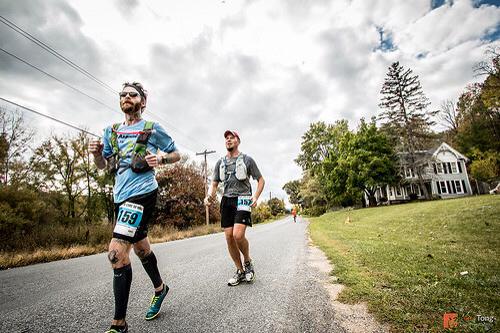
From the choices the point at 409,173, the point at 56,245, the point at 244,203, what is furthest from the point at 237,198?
the point at 409,173

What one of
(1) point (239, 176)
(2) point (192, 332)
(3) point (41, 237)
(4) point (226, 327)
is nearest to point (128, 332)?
(2) point (192, 332)

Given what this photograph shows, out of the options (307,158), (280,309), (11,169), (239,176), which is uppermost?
(307,158)

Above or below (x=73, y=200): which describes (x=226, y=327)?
below

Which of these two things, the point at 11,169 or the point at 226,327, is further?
the point at 11,169

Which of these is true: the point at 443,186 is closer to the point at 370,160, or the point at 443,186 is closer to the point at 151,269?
the point at 370,160

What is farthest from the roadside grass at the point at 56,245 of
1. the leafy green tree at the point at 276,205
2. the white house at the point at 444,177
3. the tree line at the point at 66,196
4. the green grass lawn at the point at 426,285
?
the leafy green tree at the point at 276,205

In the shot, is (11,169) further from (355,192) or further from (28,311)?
(355,192)

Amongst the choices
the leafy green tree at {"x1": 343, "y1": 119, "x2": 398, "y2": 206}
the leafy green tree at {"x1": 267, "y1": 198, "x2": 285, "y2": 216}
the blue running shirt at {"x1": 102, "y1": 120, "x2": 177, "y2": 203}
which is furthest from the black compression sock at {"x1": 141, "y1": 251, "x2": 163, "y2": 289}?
the leafy green tree at {"x1": 267, "y1": 198, "x2": 285, "y2": 216}

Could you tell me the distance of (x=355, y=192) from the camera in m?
31.9

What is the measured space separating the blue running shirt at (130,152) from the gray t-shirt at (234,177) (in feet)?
4.39

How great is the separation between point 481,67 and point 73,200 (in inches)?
1643

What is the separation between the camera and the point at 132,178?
228 cm

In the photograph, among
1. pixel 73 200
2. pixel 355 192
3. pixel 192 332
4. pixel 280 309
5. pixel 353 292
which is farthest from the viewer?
pixel 355 192

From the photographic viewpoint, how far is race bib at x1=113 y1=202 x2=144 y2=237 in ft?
6.89
